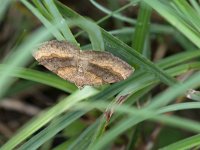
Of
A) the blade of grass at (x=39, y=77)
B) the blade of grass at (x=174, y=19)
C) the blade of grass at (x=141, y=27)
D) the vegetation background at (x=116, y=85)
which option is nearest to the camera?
the vegetation background at (x=116, y=85)

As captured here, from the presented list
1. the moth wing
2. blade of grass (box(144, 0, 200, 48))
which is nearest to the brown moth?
the moth wing

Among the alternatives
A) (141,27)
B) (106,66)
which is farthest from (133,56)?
(141,27)

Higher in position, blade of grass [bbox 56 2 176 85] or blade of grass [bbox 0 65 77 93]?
blade of grass [bbox 0 65 77 93]

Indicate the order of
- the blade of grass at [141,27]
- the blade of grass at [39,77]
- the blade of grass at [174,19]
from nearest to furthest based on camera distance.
→ the blade of grass at [174,19] < the blade of grass at [39,77] < the blade of grass at [141,27]

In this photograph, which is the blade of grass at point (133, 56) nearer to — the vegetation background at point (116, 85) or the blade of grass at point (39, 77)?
the vegetation background at point (116, 85)

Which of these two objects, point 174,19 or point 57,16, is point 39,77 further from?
point 174,19

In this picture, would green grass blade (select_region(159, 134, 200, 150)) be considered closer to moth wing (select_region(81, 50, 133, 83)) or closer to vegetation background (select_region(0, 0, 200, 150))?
vegetation background (select_region(0, 0, 200, 150))

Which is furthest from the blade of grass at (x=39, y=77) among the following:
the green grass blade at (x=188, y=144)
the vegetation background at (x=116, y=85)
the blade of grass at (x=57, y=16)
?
the green grass blade at (x=188, y=144)

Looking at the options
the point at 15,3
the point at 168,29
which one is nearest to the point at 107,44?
the point at 168,29
